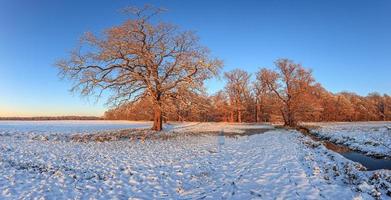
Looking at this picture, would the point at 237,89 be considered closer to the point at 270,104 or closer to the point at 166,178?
the point at 270,104

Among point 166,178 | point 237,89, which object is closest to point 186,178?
point 166,178

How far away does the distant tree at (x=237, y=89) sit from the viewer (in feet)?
225

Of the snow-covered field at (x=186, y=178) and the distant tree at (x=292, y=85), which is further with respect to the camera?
the distant tree at (x=292, y=85)

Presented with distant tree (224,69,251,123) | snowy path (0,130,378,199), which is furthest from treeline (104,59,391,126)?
snowy path (0,130,378,199)

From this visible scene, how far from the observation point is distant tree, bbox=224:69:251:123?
6850 cm

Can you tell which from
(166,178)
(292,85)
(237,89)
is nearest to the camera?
(166,178)

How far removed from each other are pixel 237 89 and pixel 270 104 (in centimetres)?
1293

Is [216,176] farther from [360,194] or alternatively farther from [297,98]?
[297,98]

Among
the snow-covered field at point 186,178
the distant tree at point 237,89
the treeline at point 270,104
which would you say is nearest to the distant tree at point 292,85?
the treeline at point 270,104

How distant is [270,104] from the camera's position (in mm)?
57812

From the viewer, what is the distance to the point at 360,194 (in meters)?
6.73

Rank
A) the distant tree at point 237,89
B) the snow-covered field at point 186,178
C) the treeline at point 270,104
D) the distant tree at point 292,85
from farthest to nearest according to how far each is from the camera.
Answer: the distant tree at point 237,89, the distant tree at point 292,85, the treeline at point 270,104, the snow-covered field at point 186,178

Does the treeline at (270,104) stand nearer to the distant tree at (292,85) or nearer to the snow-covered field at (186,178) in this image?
the distant tree at (292,85)

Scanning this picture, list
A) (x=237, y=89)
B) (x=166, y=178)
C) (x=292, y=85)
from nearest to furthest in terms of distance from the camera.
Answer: (x=166, y=178), (x=292, y=85), (x=237, y=89)
